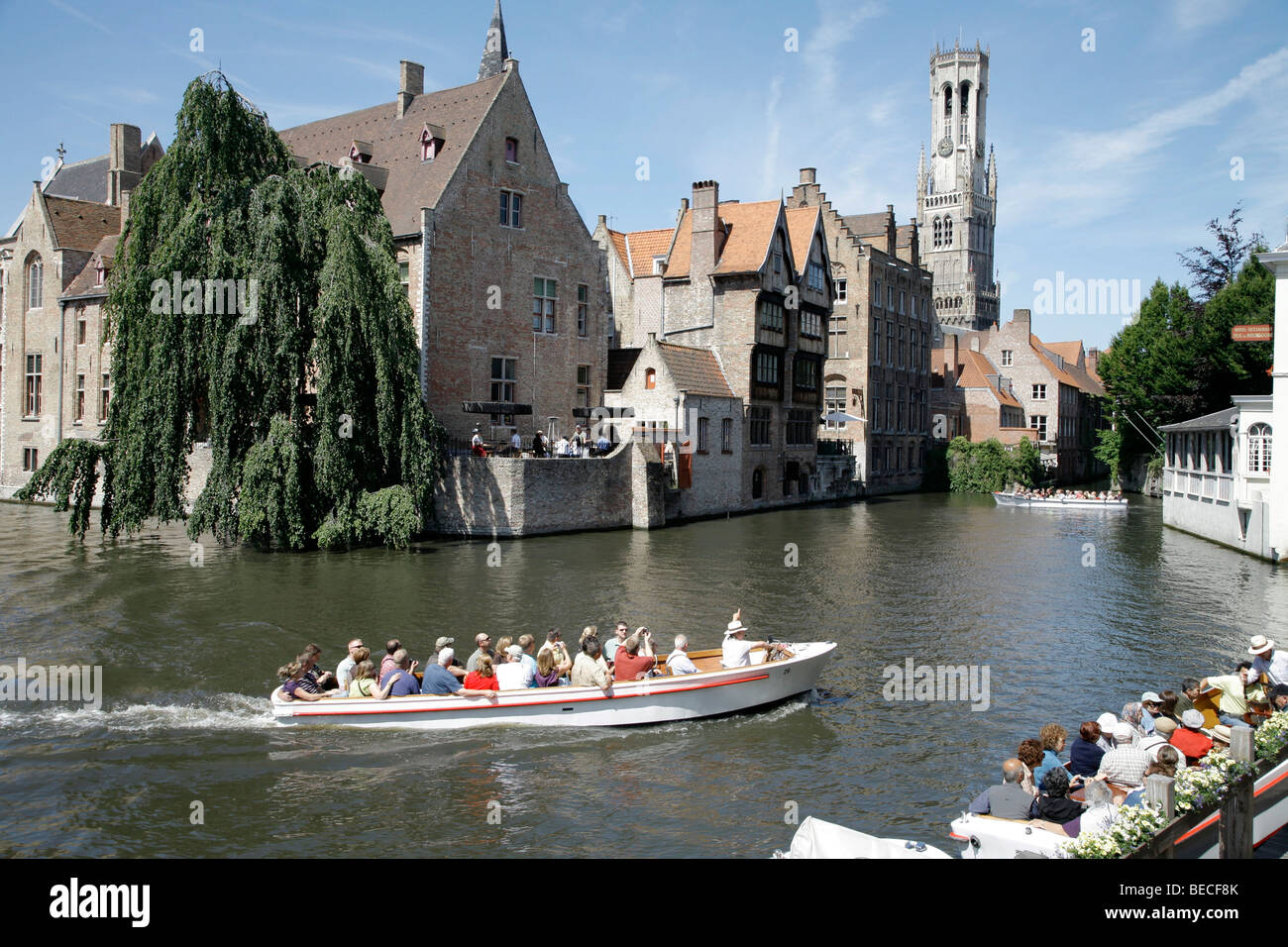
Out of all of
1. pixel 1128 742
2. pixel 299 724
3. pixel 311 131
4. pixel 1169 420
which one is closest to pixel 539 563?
pixel 299 724

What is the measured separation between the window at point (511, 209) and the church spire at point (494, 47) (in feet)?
101

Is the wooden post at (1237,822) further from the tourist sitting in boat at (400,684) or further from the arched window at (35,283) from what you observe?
the arched window at (35,283)

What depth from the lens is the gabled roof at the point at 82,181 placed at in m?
52.5

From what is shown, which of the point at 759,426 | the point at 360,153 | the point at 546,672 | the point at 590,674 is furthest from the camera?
the point at 759,426

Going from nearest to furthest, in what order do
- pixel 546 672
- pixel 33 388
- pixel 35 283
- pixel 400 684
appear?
pixel 400 684, pixel 546 672, pixel 33 388, pixel 35 283

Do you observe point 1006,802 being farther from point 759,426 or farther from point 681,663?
point 759,426

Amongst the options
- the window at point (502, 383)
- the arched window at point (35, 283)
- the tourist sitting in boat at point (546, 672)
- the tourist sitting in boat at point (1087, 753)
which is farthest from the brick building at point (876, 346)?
the tourist sitting in boat at point (1087, 753)

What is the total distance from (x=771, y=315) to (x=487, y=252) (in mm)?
15131

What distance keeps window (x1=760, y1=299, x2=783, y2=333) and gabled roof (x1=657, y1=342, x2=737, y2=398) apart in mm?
3025

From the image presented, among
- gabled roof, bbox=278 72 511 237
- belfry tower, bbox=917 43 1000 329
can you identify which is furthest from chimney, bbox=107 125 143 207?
belfry tower, bbox=917 43 1000 329

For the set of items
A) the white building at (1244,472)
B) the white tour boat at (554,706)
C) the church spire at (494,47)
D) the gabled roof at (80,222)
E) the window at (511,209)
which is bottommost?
the white tour boat at (554,706)

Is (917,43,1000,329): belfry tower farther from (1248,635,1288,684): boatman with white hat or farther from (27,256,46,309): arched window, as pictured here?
(1248,635,1288,684): boatman with white hat

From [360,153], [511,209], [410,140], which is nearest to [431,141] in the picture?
[410,140]

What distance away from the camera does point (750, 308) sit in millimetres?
46531
